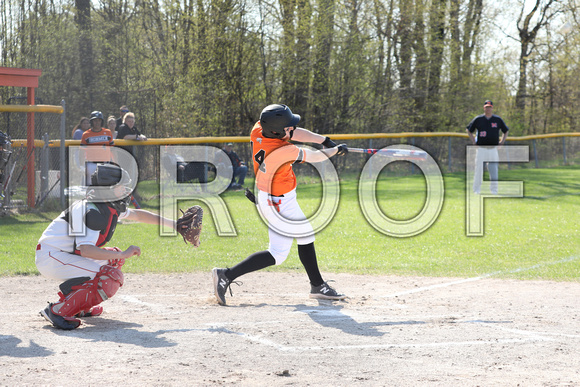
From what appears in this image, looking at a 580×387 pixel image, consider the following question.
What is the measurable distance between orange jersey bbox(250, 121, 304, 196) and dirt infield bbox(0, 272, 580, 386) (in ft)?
3.89

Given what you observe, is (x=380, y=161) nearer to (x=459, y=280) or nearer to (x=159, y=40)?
(x=159, y=40)

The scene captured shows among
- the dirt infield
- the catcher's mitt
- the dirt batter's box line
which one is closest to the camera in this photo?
the dirt infield

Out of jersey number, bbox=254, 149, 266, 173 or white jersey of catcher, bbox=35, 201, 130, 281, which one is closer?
white jersey of catcher, bbox=35, 201, 130, 281

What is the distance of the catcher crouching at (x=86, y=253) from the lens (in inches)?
204

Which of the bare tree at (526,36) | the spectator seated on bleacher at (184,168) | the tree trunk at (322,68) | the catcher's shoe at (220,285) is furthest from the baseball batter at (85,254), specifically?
the bare tree at (526,36)

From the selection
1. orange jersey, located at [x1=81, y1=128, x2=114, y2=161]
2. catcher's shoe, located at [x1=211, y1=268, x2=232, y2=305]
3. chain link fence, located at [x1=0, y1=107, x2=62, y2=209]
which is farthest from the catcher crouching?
chain link fence, located at [x1=0, y1=107, x2=62, y2=209]

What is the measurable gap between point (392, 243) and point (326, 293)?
13.0 ft

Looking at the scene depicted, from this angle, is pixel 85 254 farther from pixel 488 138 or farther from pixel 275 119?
pixel 488 138

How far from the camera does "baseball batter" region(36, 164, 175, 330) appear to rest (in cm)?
518

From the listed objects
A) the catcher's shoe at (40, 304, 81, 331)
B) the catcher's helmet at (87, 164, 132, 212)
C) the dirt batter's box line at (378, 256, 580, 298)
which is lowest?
the dirt batter's box line at (378, 256, 580, 298)

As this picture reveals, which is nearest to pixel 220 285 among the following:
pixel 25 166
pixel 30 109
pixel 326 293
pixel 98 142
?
pixel 326 293

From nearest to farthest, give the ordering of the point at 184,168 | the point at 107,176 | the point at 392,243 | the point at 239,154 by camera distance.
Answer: the point at 107,176
the point at 392,243
the point at 184,168
the point at 239,154

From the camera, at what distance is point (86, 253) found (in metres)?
5.18

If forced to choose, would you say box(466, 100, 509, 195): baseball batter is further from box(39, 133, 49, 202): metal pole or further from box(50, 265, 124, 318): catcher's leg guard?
box(50, 265, 124, 318): catcher's leg guard
